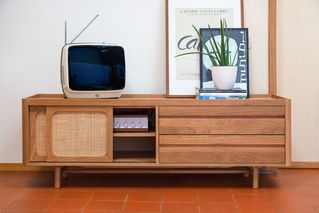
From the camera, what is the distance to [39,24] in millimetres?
4152

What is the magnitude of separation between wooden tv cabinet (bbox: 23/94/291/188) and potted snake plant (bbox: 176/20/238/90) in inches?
8.7

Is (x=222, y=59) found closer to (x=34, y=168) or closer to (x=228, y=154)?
(x=228, y=154)

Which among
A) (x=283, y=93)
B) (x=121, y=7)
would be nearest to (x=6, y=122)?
(x=121, y=7)

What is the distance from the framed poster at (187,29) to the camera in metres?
4.02

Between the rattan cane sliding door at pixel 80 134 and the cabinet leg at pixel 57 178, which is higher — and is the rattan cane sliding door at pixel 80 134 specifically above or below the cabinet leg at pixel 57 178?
above

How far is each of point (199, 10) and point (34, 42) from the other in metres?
1.27

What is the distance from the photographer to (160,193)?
3.62 metres

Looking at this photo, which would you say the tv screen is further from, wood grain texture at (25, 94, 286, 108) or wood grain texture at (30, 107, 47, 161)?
wood grain texture at (30, 107, 47, 161)

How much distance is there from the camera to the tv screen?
3672 millimetres

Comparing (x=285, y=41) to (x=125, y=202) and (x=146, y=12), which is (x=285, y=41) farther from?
(x=125, y=202)

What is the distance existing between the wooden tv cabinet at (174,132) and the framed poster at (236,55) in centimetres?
35

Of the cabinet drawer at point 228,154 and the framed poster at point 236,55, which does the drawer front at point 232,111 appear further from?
the framed poster at point 236,55

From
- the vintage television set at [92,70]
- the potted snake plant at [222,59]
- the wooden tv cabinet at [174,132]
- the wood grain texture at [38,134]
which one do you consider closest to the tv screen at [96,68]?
the vintage television set at [92,70]

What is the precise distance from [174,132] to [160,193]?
1.36ft
